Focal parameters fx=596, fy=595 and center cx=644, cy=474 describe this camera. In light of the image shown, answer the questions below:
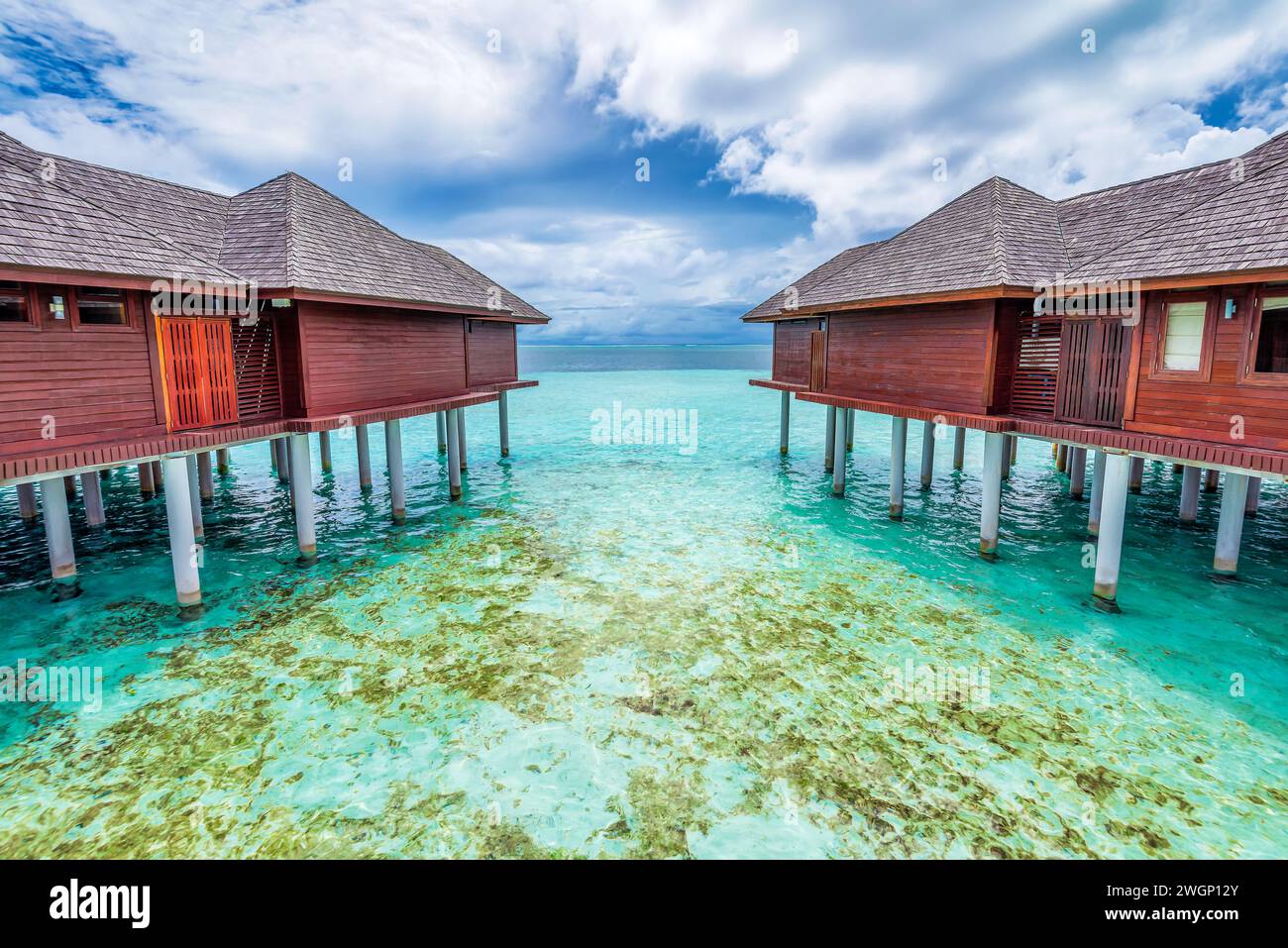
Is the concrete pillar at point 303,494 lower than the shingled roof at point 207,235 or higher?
lower

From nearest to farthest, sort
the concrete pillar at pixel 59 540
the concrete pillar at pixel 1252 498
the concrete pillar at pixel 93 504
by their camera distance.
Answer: the concrete pillar at pixel 59 540, the concrete pillar at pixel 93 504, the concrete pillar at pixel 1252 498

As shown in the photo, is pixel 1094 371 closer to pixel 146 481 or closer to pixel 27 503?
pixel 146 481

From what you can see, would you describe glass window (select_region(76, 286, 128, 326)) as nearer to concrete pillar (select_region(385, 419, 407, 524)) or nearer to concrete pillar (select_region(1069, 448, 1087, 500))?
concrete pillar (select_region(385, 419, 407, 524))

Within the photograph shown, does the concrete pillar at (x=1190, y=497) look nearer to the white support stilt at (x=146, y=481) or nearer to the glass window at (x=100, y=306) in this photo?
the glass window at (x=100, y=306)

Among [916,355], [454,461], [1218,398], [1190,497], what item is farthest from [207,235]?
[1190,497]

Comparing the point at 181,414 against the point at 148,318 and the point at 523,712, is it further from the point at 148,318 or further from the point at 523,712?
the point at 523,712

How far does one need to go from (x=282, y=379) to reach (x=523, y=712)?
10116 mm

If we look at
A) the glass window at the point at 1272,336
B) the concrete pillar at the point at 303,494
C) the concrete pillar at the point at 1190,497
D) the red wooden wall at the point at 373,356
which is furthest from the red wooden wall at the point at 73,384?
the concrete pillar at the point at 1190,497

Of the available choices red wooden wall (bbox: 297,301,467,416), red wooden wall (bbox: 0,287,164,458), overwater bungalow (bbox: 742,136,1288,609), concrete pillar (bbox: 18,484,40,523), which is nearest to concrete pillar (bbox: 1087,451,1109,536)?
overwater bungalow (bbox: 742,136,1288,609)

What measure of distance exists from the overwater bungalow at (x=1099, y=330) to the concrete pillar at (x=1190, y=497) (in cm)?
4

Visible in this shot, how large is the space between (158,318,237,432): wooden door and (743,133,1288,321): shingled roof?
15366 millimetres

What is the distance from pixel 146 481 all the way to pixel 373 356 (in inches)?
438

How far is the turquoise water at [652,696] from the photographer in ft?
20.4
